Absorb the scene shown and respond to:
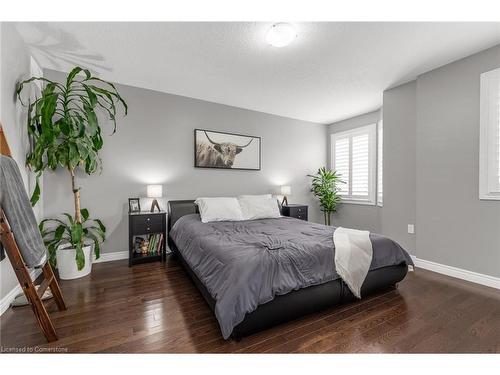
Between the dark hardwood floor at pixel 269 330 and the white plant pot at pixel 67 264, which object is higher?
the white plant pot at pixel 67 264

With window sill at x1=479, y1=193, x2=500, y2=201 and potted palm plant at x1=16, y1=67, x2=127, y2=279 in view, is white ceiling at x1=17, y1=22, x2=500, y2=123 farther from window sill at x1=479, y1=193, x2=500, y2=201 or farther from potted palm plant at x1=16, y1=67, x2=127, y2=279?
window sill at x1=479, y1=193, x2=500, y2=201

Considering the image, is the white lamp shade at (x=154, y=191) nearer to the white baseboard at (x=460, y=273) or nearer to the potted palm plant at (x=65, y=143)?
the potted palm plant at (x=65, y=143)

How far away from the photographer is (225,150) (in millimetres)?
4078

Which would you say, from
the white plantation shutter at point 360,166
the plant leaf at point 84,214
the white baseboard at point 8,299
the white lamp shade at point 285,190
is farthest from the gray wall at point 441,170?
the white baseboard at point 8,299

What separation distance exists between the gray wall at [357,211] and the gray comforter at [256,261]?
214 cm

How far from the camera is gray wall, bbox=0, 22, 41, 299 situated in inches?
76.5

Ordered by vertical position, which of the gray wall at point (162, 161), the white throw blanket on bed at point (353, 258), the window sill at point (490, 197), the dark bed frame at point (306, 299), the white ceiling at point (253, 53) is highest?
the white ceiling at point (253, 53)

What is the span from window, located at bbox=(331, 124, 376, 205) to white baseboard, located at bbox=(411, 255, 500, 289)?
1526 mm

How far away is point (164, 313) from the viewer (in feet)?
6.20

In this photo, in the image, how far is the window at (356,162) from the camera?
4.32 meters

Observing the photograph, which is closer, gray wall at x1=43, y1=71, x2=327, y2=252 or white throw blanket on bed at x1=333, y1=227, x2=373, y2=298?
white throw blanket on bed at x1=333, y1=227, x2=373, y2=298

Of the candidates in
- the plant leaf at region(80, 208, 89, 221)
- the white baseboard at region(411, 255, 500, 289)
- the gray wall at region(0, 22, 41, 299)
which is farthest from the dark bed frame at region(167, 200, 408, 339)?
the plant leaf at region(80, 208, 89, 221)
